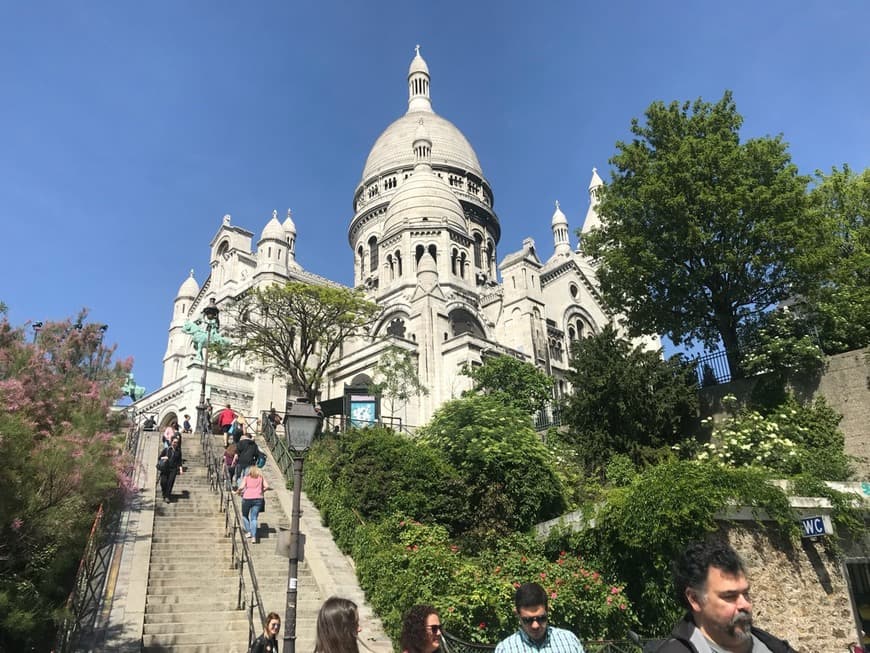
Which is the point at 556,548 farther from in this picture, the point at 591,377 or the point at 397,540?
the point at 591,377

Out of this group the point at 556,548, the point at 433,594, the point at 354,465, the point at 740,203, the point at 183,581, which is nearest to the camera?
the point at 433,594

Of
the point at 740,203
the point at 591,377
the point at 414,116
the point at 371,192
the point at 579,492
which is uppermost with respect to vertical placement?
the point at 414,116

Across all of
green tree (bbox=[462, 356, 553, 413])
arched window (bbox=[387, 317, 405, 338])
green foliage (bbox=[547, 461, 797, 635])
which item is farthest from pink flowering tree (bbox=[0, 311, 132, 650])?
arched window (bbox=[387, 317, 405, 338])

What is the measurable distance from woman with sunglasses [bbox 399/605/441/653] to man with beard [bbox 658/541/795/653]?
1.67m

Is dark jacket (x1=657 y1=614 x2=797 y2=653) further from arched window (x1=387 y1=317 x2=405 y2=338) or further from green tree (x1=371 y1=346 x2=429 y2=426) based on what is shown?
arched window (x1=387 y1=317 x2=405 y2=338)

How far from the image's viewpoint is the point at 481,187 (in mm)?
68062

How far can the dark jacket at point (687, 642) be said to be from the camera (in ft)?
10.2

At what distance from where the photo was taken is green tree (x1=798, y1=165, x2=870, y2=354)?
1882 cm

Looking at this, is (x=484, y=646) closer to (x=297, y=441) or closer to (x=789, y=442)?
(x=297, y=441)

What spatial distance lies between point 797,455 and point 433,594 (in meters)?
9.23

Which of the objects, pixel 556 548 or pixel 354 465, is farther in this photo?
pixel 354 465

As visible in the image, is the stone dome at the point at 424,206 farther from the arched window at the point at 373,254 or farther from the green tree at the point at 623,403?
the green tree at the point at 623,403

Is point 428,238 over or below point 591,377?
over

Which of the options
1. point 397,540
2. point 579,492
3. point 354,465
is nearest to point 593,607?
point 397,540
